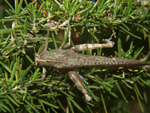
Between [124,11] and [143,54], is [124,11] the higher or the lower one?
the higher one

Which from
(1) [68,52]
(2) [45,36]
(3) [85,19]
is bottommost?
(1) [68,52]

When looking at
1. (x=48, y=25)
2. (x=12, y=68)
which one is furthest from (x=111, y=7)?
(x=12, y=68)

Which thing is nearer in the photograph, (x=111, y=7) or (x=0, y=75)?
(x=0, y=75)

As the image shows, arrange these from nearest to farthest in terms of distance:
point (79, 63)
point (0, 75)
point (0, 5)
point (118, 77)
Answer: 1. point (0, 75)
2. point (118, 77)
3. point (0, 5)
4. point (79, 63)

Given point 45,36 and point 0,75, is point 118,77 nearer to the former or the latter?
point 45,36
